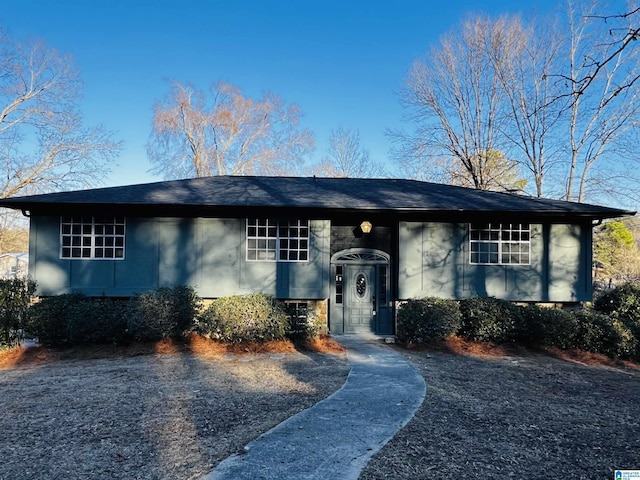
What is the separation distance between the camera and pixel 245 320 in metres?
8.68

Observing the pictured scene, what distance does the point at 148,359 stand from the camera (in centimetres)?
790

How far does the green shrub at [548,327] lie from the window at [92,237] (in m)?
10.4

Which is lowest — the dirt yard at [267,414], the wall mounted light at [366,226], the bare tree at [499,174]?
the dirt yard at [267,414]

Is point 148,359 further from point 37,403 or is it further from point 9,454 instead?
point 9,454

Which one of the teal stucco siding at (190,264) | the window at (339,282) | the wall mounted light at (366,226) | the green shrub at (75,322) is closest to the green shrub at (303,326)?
the teal stucco siding at (190,264)

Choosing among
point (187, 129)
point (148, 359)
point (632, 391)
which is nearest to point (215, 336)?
point (148, 359)

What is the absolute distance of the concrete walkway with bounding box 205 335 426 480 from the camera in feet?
11.2

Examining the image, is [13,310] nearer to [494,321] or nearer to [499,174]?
[494,321]

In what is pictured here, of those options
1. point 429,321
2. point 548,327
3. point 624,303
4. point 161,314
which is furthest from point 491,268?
point 161,314

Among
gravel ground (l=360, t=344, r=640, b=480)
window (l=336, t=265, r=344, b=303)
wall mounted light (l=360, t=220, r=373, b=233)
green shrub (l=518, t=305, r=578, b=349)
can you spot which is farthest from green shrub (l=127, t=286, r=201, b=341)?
green shrub (l=518, t=305, r=578, b=349)

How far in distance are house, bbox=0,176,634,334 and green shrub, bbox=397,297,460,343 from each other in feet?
4.12

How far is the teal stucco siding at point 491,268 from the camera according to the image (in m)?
10.7

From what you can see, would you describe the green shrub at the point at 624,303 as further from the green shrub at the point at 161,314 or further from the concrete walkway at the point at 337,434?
the green shrub at the point at 161,314

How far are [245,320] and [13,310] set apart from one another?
16.5 feet
